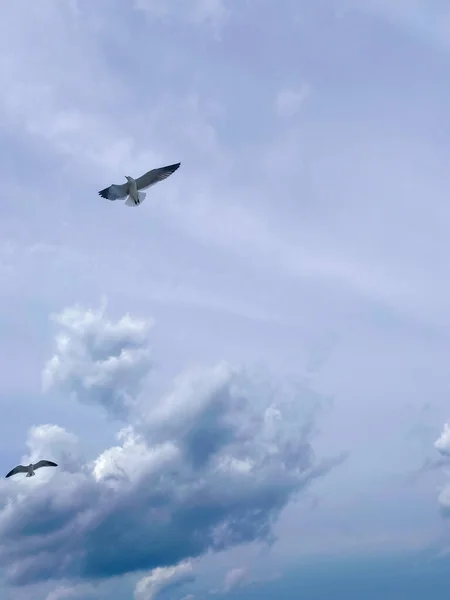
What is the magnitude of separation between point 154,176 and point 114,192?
15.1ft

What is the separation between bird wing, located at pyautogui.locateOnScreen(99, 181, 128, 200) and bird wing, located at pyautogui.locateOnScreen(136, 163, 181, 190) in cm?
163

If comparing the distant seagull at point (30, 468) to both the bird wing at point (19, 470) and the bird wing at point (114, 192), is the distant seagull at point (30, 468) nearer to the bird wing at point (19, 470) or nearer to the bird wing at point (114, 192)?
the bird wing at point (19, 470)

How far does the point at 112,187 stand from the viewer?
7356 cm

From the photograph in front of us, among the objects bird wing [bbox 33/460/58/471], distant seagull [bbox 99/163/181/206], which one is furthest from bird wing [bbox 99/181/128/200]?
bird wing [bbox 33/460/58/471]

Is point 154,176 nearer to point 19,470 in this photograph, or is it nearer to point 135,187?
point 135,187

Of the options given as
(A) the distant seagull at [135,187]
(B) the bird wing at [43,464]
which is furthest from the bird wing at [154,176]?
(B) the bird wing at [43,464]

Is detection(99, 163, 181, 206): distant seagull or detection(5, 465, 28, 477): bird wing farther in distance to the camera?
detection(5, 465, 28, 477): bird wing

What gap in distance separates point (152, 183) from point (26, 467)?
172 feet

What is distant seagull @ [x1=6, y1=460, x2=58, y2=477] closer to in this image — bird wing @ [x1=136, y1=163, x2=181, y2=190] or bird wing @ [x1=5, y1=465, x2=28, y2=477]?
bird wing @ [x1=5, y1=465, x2=28, y2=477]

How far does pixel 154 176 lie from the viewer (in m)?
75.0

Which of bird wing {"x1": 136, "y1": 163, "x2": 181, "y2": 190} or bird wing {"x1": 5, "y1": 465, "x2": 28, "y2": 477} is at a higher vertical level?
bird wing {"x1": 136, "y1": 163, "x2": 181, "y2": 190}

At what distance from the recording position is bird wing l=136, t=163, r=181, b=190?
244 ft

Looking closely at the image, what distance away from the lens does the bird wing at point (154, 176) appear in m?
74.5

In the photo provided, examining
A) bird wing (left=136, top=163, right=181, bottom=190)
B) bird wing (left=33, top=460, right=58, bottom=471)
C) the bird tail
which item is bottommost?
bird wing (left=33, top=460, right=58, bottom=471)
